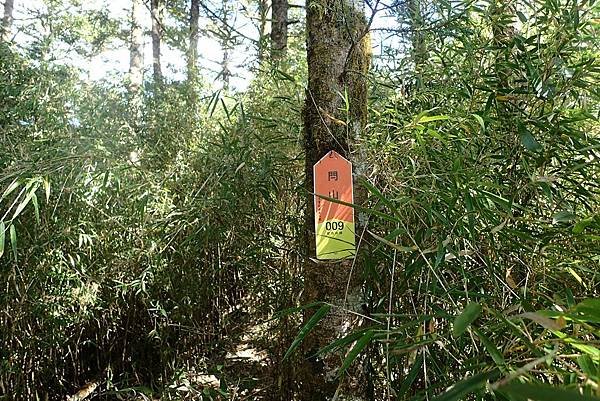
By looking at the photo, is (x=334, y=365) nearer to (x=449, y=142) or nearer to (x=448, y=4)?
(x=449, y=142)

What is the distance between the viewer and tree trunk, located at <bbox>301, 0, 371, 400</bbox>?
1.44m

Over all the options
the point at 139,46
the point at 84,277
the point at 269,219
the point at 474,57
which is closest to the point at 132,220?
the point at 84,277

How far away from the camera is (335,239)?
4.61 ft

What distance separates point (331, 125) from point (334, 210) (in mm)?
233

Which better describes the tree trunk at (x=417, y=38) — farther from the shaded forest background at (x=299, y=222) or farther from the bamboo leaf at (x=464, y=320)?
the bamboo leaf at (x=464, y=320)

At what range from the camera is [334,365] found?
144 cm

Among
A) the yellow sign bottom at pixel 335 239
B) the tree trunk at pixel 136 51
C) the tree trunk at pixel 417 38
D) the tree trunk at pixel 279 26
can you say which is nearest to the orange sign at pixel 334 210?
the yellow sign bottom at pixel 335 239

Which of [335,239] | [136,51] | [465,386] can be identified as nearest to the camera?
[465,386]

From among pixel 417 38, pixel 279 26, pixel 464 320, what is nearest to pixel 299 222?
pixel 417 38

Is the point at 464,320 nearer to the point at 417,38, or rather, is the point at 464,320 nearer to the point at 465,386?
the point at 465,386

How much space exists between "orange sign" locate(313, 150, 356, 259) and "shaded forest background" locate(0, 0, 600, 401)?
0.05 m

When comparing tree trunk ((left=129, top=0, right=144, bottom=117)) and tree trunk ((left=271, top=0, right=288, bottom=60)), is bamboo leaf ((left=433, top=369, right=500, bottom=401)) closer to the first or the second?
tree trunk ((left=271, top=0, right=288, bottom=60))

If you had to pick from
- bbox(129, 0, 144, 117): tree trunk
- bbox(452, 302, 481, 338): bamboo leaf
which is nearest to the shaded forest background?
bbox(452, 302, 481, 338): bamboo leaf

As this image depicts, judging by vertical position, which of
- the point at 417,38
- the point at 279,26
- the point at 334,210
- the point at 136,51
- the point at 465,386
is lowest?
the point at 465,386
